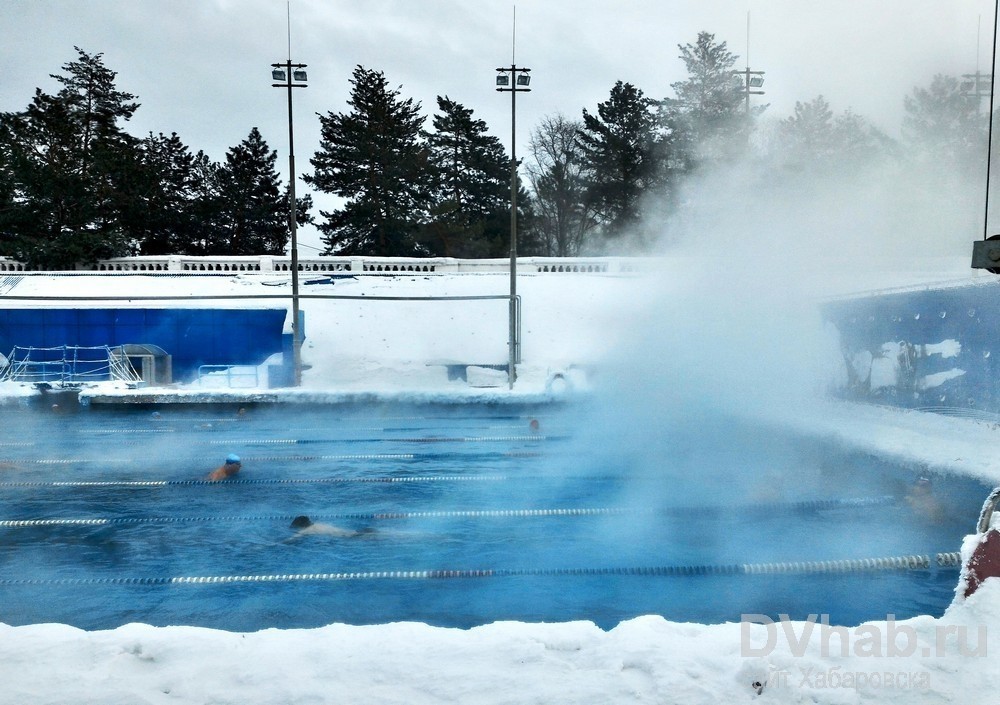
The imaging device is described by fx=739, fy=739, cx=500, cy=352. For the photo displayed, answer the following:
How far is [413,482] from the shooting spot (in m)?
8.51

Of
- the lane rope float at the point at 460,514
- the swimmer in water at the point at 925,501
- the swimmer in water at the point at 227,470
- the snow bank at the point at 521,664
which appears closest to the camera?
the snow bank at the point at 521,664

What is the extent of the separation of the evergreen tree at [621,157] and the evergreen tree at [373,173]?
25.9 ft

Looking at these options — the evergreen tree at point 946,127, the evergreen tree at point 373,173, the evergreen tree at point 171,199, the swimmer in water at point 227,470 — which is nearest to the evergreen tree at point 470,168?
the evergreen tree at point 373,173

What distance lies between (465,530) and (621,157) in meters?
28.9

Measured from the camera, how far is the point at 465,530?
22.2 ft

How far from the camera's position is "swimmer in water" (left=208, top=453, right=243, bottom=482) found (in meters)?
8.64

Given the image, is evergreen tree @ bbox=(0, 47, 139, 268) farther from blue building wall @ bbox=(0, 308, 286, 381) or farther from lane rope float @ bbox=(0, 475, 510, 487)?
lane rope float @ bbox=(0, 475, 510, 487)

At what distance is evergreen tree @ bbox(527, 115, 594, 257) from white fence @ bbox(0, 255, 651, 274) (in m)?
12.0

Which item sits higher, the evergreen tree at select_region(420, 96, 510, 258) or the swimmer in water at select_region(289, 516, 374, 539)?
the evergreen tree at select_region(420, 96, 510, 258)

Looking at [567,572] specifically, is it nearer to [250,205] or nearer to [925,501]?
[925,501]

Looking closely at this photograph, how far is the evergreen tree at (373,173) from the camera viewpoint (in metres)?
32.9

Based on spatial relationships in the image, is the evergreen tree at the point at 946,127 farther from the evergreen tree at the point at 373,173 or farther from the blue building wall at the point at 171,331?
the evergreen tree at the point at 373,173

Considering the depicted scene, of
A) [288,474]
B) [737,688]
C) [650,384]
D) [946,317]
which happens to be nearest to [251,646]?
[737,688]

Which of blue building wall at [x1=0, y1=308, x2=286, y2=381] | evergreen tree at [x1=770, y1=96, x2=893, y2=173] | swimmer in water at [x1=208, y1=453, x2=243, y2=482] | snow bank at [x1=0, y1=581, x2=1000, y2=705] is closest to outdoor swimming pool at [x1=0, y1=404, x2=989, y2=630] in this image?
swimmer in water at [x1=208, y1=453, x2=243, y2=482]
